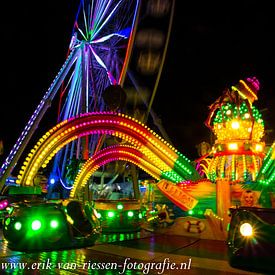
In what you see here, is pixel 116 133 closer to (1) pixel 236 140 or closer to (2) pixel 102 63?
(1) pixel 236 140

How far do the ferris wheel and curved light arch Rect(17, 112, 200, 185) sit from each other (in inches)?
249

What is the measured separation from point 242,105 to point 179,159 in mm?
3083

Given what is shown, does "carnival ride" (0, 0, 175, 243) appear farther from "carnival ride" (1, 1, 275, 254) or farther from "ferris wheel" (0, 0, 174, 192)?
"carnival ride" (1, 1, 275, 254)

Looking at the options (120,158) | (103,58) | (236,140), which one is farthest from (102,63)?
(236,140)

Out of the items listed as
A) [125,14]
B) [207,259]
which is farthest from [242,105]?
[125,14]

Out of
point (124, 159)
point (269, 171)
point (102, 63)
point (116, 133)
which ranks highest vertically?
point (102, 63)

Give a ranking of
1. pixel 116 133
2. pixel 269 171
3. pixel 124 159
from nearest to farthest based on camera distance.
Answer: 1. pixel 269 171
2. pixel 116 133
3. pixel 124 159

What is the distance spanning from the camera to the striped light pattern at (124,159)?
48.9 feet

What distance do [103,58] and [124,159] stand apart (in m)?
10.2

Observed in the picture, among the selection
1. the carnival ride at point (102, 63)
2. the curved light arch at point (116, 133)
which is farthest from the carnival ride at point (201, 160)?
the carnival ride at point (102, 63)

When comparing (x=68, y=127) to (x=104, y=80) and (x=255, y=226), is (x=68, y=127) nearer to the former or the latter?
(x=255, y=226)

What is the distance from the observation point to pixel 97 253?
713 cm

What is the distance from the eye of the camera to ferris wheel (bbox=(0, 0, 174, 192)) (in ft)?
69.7

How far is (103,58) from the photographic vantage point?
2475cm
